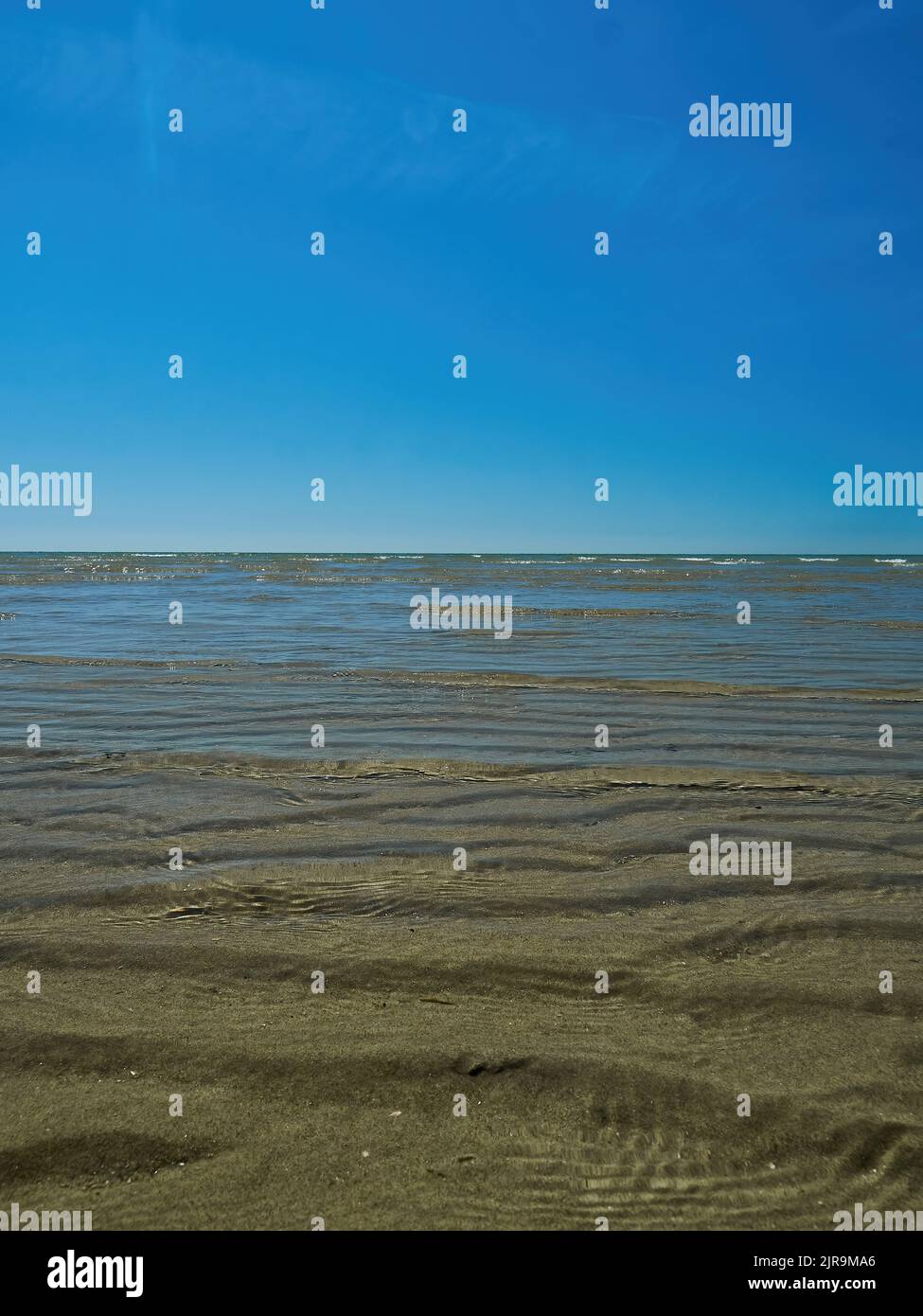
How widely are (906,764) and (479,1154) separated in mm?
5115

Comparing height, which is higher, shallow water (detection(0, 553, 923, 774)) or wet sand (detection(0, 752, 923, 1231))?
shallow water (detection(0, 553, 923, 774))

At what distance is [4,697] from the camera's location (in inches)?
347

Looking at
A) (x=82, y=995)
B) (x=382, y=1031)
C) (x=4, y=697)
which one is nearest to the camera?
(x=382, y=1031)

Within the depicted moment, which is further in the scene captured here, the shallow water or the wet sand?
the shallow water

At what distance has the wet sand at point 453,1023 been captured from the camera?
2008 mm

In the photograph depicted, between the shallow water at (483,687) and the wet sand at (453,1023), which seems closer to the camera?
the wet sand at (453,1023)

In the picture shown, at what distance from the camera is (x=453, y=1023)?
269 centimetres

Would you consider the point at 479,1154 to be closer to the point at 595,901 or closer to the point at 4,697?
the point at 595,901

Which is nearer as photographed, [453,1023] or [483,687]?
[453,1023]

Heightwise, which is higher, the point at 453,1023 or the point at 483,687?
the point at 483,687

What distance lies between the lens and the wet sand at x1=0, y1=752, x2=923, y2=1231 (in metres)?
2.01

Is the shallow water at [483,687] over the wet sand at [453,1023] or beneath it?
over
